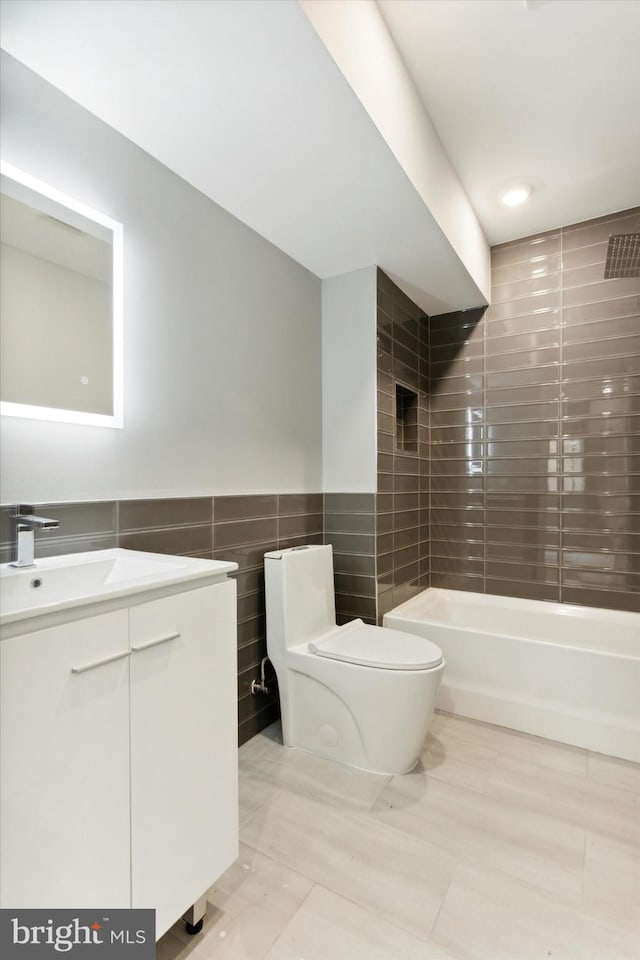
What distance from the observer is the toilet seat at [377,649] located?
1.76 m

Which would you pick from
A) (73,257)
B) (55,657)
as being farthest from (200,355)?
(55,657)

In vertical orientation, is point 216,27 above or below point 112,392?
above

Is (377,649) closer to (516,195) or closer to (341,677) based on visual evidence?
(341,677)

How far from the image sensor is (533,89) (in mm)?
1773

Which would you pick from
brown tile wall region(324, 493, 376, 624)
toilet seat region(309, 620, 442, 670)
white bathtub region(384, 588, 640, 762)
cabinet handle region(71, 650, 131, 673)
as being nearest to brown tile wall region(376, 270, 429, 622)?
brown tile wall region(324, 493, 376, 624)

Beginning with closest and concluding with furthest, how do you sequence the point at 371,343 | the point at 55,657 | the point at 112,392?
the point at 55,657 < the point at 112,392 < the point at 371,343

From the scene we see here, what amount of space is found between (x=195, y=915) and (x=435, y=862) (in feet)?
2.25

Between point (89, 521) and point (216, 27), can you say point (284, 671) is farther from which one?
point (216, 27)

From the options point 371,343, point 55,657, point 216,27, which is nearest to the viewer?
point 55,657

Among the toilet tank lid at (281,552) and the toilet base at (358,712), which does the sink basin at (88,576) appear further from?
the toilet base at (358,712)

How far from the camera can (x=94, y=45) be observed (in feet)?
4.01

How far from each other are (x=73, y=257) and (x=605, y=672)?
8.16 feet

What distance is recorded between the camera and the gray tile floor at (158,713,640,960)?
1.14m

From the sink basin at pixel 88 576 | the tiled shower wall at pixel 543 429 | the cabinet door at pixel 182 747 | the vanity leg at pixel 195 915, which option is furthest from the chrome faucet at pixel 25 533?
the tiled shower wall at pixel 543 429
